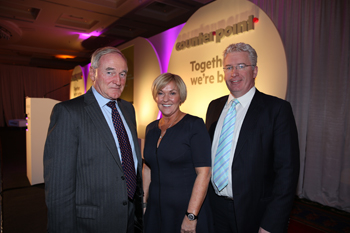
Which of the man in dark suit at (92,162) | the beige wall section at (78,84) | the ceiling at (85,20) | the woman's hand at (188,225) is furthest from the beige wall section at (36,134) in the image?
the beige wall section at (78,84)

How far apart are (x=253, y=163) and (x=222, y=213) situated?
437 mm

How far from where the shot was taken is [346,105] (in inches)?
121

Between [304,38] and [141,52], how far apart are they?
3.85 metres

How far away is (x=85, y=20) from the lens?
22.6 ft

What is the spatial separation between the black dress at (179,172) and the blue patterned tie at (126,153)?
21 cm

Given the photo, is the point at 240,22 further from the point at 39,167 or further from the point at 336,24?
the point at 39,167

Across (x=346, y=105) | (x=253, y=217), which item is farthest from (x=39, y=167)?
(x=346, y=105)

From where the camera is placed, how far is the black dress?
1.58 metres

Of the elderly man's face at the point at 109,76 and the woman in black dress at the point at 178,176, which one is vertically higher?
the elderly man's face at the point at 109,76

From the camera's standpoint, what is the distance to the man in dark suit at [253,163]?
1398mm

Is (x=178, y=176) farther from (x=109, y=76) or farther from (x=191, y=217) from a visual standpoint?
(x=109, y=76)

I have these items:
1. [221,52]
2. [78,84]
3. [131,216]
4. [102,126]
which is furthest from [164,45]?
[78,84]

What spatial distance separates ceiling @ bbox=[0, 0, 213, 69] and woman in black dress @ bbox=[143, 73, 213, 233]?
452 cm

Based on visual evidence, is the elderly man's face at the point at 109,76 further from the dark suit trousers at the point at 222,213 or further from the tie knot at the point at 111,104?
the dark suit trousers at the point at 222,213
